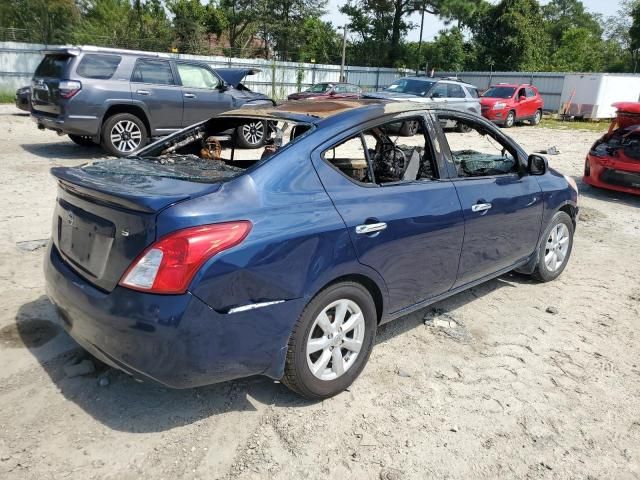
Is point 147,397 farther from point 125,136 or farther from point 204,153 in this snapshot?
point 125,136

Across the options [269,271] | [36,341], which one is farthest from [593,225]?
[36,341]

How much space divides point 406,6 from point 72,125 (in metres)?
41.6

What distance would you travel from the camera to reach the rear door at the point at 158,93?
971 cm

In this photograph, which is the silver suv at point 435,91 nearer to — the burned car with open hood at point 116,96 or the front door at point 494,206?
the burned car with open hood at point 116,96

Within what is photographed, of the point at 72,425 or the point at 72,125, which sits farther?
the point at 72,125

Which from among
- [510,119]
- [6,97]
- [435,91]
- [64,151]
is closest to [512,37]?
[510,119]

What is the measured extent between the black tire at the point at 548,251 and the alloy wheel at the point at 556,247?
0.02 metres

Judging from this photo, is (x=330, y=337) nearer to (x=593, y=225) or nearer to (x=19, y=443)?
(x=19, y=443)

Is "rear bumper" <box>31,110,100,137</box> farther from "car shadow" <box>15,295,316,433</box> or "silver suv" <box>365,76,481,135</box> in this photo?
"silver suv" <box>365,76,481,135</box>

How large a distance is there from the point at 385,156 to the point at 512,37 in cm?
3804

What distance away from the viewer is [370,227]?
2912mm

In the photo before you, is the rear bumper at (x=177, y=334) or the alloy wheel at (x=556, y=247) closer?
the rear bumper at (x=177, y=334)

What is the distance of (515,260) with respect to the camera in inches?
170

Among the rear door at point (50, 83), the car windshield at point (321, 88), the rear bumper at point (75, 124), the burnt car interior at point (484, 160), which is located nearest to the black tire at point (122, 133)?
the rear bumper at point (75, 124)
